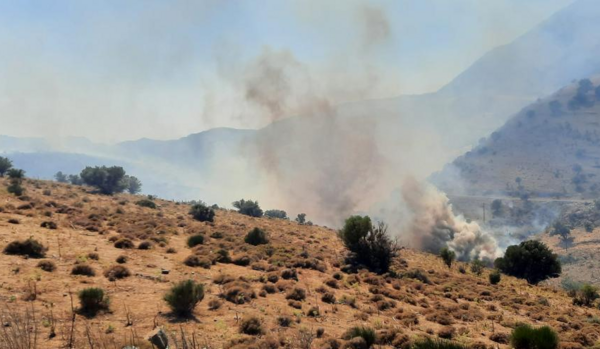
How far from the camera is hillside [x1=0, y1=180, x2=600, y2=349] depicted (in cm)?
1439

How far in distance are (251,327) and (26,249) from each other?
15.8m

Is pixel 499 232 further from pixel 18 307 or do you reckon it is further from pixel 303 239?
pixel 18 307

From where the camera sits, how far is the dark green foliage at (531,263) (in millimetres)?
42875

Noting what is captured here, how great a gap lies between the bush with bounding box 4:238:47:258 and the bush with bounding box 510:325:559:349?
2576 centimetres

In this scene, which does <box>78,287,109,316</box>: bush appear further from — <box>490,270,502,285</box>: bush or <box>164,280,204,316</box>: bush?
<box>490,270,502,285</box>: bush

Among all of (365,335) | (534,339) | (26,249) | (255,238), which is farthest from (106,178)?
(534,339)

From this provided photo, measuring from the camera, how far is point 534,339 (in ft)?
49.8

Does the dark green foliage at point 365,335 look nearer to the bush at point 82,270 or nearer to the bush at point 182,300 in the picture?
the bush at point 182,300

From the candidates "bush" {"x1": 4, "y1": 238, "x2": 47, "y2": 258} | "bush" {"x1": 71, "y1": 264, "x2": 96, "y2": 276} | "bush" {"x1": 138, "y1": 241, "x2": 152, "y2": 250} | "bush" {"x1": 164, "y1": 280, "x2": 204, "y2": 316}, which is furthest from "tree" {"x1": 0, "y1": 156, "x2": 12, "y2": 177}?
"bush" {"x1": 164, "y1": 280, "x2": 204, "y2": 316}

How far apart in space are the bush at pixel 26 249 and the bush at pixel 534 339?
84.5 ft

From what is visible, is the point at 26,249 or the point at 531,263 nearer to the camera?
the point at 26,249

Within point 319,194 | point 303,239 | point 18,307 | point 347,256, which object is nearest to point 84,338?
point 18,307

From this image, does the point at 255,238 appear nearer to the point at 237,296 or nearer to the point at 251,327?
the point at 237,296

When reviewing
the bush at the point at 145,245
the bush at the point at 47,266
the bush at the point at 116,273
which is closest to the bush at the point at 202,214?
the bush at the point at 145,245
